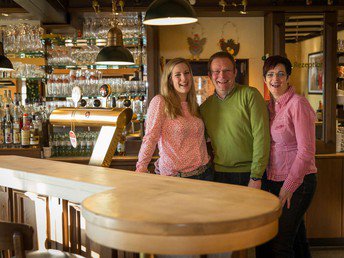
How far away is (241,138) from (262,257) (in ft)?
2.76

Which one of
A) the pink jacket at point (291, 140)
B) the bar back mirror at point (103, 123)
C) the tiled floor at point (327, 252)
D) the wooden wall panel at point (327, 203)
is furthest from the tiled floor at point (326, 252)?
the bar back mirror at point (103, 123)

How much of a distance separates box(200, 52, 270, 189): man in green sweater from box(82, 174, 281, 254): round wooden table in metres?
1.39

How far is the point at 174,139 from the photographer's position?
3369 millimetres

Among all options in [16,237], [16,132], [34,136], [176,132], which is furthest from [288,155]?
[16,132]

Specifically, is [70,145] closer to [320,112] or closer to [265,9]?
[265,9]

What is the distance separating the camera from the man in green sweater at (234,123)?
331 cm

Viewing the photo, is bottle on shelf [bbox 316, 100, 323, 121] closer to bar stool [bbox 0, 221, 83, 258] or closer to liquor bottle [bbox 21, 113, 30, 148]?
liquor bottle [bbox 21, 113, 30, 148]

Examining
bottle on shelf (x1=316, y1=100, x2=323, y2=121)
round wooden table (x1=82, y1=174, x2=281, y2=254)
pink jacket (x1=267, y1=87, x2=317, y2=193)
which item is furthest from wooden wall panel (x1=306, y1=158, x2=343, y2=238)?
round wooden table (x1=82, y1=174, x2=281, y2=254)

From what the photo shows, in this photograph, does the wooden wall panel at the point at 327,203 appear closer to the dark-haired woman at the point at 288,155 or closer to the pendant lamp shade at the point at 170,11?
the dark-haired woman at the point at 288,155

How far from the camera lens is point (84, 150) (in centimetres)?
561

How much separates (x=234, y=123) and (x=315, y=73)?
2593 millimetres

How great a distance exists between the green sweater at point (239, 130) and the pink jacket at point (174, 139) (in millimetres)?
118

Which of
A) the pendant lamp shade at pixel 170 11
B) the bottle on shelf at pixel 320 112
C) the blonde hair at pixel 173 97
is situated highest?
the pendant lamp shade at pixel 170 11

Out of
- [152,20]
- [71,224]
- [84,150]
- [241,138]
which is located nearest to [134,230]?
[71,224]
